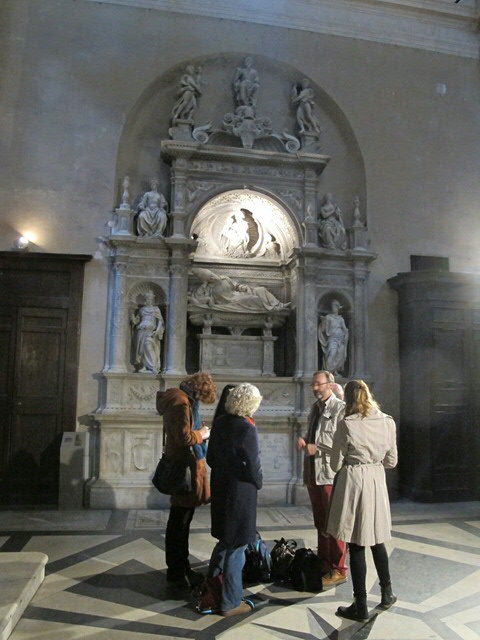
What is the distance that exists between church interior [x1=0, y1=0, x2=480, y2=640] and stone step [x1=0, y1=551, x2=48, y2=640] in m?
1.41

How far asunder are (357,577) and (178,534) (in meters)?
1.23

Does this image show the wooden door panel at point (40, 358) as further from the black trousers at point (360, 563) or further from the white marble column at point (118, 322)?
the black trousers at point (360, 563)

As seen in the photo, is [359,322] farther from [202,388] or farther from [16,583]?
[16,583]

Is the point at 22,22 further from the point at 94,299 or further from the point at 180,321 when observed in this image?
the point at 180,321

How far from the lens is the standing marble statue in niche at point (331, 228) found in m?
7.14

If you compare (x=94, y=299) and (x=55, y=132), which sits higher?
(x=55, y=132)

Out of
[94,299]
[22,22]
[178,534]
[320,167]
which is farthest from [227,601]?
[22,22]

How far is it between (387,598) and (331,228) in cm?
491

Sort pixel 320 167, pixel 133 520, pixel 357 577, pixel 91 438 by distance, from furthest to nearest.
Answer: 1. pixel 320 167
2. pixel 91 438
3. pixel 133 520
4. pixel 357 577

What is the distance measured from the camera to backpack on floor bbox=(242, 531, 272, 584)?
3.62 m

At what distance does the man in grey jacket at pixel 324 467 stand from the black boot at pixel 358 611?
19.7 inches

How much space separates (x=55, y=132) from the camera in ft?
21.9

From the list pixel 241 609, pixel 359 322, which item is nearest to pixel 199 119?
pixel 359 322

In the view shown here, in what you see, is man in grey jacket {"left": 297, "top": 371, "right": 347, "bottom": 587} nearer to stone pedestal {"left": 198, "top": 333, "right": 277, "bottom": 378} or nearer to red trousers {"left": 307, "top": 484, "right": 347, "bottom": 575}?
red trousers {"left": 307, "top": 484, "right": 347, "bottom": 575}
